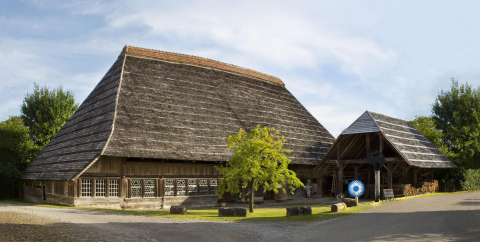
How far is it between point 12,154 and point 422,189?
112ft

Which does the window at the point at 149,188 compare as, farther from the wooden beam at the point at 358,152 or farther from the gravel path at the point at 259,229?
the wooden beam at the point at 358,152

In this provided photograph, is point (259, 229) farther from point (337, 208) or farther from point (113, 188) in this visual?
point (113, 188)

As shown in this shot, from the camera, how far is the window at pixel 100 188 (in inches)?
939

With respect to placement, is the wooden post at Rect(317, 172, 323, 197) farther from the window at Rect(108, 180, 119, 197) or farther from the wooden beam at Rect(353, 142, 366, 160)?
the window at Rect(108, 180, 119, 197)

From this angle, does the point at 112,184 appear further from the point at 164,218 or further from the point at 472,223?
the point at 472,223

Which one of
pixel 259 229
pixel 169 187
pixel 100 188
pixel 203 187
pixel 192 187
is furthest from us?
pixel 203 187

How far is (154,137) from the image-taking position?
25953 mm

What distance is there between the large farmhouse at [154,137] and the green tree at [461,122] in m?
16.8

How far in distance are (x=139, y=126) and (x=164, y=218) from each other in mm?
9725

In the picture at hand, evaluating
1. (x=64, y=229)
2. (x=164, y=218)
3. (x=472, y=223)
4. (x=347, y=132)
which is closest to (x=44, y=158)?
(x=164, y=218)

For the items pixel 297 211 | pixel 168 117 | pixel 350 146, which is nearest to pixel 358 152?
pixel 350 146

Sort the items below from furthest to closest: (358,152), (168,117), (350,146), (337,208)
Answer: (358,152)
(350,146)
(168,117)
(337,208)

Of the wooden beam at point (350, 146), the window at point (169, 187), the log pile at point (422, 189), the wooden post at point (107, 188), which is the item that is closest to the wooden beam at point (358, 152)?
the wooden beam at point (350, 146)

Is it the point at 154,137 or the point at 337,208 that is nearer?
the point at 337,208
